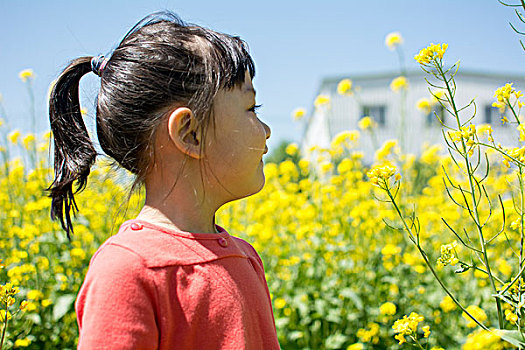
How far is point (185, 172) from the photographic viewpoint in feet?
3.67

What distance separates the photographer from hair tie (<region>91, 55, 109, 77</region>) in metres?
1.21

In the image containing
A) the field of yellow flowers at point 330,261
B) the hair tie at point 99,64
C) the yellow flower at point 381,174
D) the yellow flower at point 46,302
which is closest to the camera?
the yellow flower at point 381,174

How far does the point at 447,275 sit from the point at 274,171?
1.64 metres

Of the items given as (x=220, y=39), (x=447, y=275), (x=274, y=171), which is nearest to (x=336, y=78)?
(x=274, y=171)

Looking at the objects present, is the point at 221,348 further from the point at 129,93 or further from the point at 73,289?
the point at 73,289

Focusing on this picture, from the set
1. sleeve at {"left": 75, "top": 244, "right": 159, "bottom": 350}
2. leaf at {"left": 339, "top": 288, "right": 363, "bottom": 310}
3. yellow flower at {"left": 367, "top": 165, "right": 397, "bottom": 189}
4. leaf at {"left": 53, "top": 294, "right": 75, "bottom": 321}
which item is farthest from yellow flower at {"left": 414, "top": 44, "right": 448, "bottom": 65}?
leaf at {"left": 53, "top": 294, "right": 75, "bottom": 321}

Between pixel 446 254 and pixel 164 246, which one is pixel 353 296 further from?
pixel 164 246

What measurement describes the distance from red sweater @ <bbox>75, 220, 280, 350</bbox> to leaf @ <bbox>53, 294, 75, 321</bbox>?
1429mm

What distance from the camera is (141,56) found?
113 centimetres

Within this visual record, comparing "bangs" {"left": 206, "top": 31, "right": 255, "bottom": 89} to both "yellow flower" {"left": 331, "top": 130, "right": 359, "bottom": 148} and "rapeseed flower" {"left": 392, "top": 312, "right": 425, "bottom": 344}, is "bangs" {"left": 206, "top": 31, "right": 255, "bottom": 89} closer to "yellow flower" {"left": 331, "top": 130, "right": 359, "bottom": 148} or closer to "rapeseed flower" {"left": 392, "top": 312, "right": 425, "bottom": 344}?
"rapeseed flower" {"left": 392, "top": 312, "right": 425, "bottom": 344}

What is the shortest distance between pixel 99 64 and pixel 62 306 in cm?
148

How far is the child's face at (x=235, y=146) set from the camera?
3.66 ft

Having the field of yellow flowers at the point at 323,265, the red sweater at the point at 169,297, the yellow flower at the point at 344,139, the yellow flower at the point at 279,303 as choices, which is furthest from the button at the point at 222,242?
the yellow flower at the point at 344,139

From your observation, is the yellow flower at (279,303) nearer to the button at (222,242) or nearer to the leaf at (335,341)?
the leaf at (335,341)
